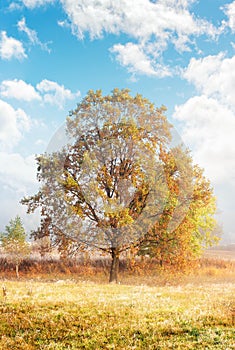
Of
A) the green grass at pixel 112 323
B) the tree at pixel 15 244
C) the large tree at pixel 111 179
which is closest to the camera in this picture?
the green grass at pixel 112 323

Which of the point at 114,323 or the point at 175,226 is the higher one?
the point at 175,226

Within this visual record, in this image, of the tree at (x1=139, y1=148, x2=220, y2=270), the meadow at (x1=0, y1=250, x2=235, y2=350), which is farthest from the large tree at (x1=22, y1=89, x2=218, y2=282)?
the meadow at (x1=0, y1=250, x2=235, y2=350)

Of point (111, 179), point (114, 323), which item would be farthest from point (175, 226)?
point (114, 323)

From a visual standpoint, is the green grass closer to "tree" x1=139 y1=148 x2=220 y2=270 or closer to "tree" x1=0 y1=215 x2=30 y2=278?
"tree" x1=139 y1=148 x2=220 y2=270

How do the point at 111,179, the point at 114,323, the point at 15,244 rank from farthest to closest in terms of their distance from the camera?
the point at 15,244
the point at 111,179
the point at 114,323

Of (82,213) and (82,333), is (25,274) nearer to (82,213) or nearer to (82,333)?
(82,213)

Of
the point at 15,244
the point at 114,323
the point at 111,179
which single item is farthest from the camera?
the point at 15,244

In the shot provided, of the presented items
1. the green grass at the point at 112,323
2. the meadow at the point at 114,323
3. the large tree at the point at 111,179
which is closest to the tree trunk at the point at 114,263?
the large tree at the point at 111,179

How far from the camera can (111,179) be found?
93.0ft

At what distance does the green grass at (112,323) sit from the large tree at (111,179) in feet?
35.3

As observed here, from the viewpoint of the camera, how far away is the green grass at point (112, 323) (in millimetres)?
10832

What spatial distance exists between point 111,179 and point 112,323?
16482 millimetres

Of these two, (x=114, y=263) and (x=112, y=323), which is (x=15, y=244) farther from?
(x=112, y=323)

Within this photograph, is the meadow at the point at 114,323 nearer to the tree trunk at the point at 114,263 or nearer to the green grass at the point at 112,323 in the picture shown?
the green grass at the point at 112,323
